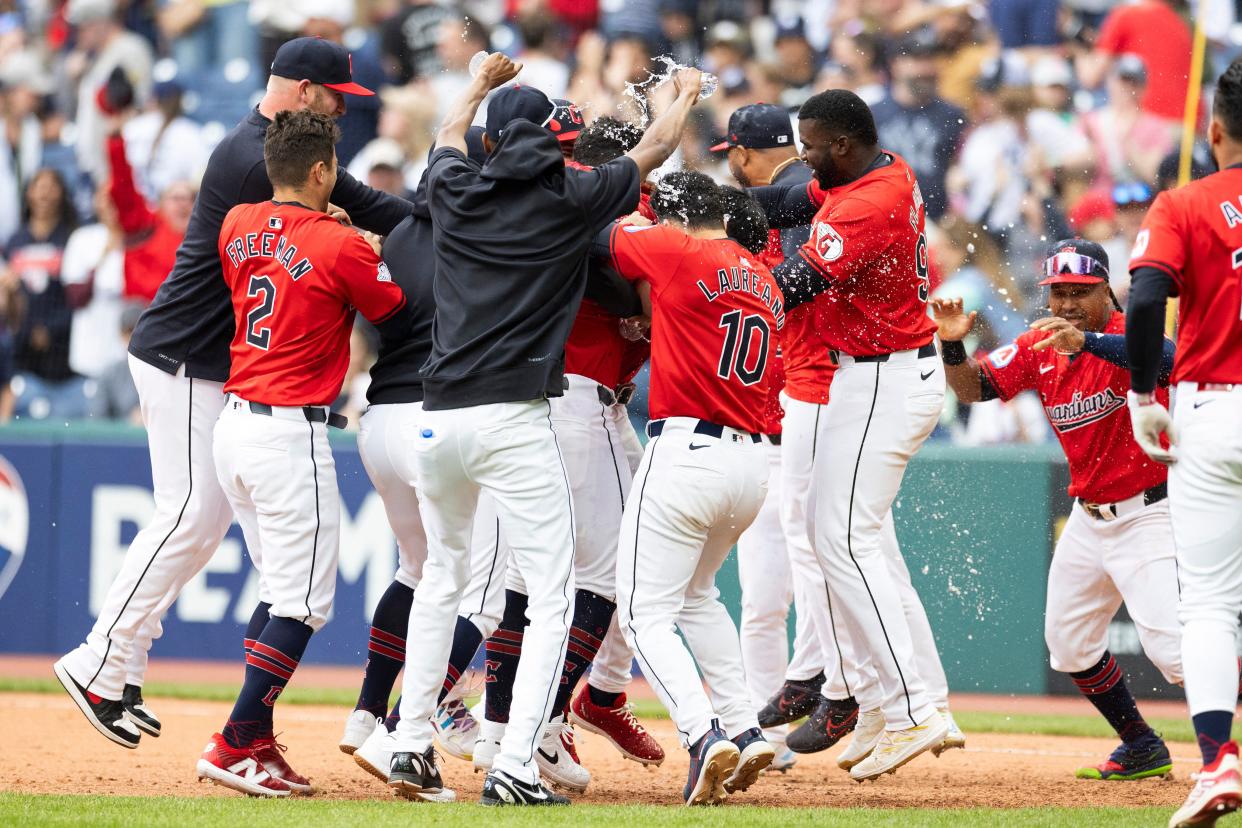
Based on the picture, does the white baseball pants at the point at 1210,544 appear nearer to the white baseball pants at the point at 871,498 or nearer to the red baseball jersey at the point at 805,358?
the white baseball pants at the point at 871,498

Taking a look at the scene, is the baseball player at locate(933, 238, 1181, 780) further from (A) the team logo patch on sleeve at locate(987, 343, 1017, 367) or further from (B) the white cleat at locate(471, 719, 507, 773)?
(B) the white cleat at locate(471, 719, 507, 773)

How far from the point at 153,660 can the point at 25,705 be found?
1590mm

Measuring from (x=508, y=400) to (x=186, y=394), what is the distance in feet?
5.09

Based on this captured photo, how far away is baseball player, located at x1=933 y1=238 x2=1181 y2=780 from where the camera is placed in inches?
232

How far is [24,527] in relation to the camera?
9562mm

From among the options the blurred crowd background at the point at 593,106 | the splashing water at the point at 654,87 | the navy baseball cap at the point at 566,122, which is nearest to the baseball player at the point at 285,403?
the navy baseball cap at the point at 566,122

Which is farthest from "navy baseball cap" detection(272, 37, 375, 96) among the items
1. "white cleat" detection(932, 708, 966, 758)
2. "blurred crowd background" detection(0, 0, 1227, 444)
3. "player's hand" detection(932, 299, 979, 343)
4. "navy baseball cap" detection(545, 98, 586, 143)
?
"blurred crowd background" detection(0, 0, 1227, 444)

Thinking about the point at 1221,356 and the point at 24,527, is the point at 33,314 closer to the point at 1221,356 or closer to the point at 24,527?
the point at 24,527

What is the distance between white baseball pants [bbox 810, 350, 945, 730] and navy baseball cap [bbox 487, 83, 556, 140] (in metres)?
1.51

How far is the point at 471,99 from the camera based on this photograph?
5.37 metres

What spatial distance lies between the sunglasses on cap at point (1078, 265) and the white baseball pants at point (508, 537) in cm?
231

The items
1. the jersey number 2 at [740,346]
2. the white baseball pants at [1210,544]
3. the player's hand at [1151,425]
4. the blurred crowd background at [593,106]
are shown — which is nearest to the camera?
the white baseball pants at [1210,544]

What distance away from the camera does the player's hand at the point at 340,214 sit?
18.8 ft

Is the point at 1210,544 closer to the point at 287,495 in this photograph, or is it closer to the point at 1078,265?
the point at 1078,265
